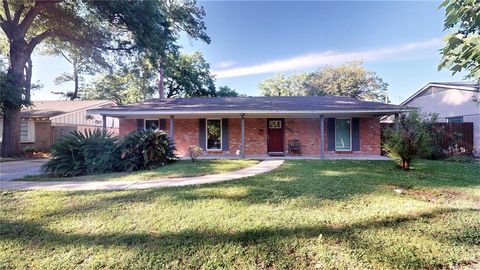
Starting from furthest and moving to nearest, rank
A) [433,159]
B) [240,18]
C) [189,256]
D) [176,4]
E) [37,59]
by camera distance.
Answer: [37,59], [176,4], [240,18], [433,159], [189,256]

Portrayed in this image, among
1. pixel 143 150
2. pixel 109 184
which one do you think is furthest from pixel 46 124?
pixel 109 184

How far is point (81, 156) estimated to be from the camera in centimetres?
880

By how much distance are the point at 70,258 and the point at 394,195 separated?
18.4ft

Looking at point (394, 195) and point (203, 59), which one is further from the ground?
point (203, 59)

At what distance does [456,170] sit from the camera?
826 centimetres

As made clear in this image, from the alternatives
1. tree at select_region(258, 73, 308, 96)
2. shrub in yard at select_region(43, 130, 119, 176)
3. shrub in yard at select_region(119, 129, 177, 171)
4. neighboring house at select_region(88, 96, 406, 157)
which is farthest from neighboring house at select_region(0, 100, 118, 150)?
tree at select_region(258, 73, 308, 96)

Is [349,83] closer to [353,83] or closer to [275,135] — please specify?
[353,83]

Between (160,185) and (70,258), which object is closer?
(70,258)

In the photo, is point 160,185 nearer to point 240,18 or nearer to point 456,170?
point 456,170

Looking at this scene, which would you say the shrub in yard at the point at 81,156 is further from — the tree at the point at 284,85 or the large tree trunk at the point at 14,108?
the tree at the point at 284,85

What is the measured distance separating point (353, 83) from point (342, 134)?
908 inches

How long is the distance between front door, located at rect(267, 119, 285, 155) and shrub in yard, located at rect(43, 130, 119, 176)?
24.7ft

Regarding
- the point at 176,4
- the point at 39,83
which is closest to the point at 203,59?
the point at 176,4

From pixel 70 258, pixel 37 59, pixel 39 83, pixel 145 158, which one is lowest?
pixel 70 258
